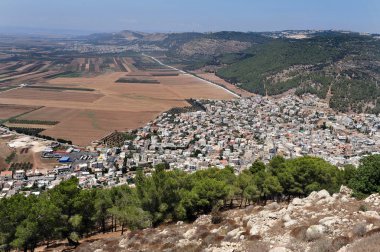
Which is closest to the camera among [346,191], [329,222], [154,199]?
[329,222]

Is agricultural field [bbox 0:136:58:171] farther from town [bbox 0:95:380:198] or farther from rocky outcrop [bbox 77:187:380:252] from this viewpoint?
rocky outcrop [bbox 77:187:380:252]

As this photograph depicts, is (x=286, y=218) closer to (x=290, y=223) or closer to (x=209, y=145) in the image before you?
(x=290, y=223)

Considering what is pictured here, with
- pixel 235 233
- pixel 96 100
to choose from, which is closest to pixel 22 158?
pixel 96 100

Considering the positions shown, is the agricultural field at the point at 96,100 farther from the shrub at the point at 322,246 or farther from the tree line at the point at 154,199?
the shrub at the point at 322,246

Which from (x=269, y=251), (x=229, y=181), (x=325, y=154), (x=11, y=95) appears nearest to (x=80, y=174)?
(x=229, y=181)

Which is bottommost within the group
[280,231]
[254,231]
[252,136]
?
[252,136]

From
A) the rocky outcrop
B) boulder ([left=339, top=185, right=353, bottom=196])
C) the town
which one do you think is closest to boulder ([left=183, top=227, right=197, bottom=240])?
the rocky outcrop

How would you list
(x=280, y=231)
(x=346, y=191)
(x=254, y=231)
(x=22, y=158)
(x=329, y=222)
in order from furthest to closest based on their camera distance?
(x=22, y=158) < (x=346, y=191) < (x=254, y=231) < (x=280, y=231) < (x=329, y=222)
